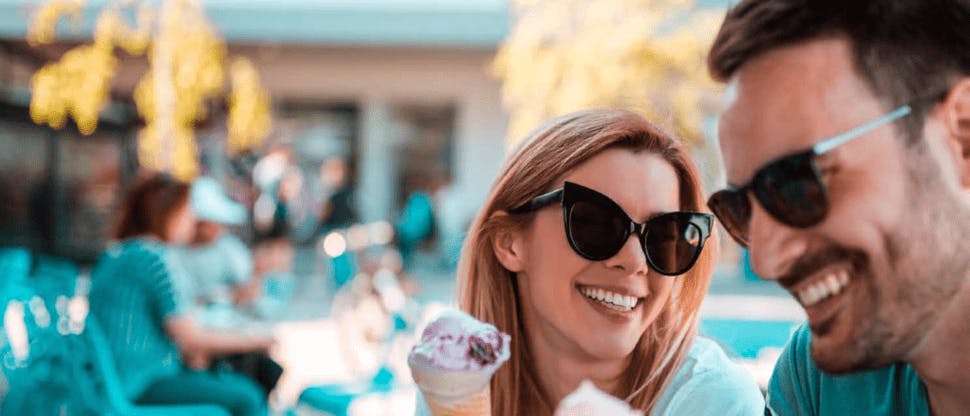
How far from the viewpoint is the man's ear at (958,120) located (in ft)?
3.51

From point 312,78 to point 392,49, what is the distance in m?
1.72

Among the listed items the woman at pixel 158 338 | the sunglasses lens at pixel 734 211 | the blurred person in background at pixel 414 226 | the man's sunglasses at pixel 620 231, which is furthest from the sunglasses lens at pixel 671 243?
the blurred person in background at pixel 414 226

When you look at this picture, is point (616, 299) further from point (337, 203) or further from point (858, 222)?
point (337, 203)

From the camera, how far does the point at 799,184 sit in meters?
1.07

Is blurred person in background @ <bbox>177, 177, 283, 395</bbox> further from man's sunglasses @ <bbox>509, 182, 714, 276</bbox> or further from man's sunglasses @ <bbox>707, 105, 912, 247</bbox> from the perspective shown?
man's sunglasses @ <bbox>707, 105, 912, 247</bbox>

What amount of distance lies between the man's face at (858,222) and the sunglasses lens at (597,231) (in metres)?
0.55

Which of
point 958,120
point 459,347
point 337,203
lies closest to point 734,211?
point 958,120

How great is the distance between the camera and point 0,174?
46.4 ft

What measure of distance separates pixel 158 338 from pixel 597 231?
318 cm

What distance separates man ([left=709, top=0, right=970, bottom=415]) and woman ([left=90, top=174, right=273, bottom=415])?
3.57m

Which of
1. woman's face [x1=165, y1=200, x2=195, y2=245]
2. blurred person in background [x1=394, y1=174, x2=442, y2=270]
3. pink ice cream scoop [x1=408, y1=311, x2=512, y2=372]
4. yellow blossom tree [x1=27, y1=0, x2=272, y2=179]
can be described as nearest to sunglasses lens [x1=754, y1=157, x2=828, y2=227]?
pink ice cream scoop [x1=408, y1=311, x2=512, y2=372]

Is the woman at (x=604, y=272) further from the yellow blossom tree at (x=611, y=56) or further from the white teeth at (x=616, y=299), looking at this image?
the yellow blossom tree at (x=611, y=56)

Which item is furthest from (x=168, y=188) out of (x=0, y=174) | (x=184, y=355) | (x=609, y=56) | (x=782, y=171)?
(x=0, y=174)

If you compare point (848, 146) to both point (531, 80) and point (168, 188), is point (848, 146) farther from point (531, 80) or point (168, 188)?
point (531, 80)
